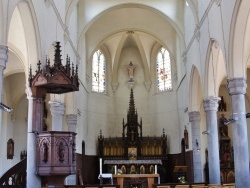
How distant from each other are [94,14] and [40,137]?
521 inches

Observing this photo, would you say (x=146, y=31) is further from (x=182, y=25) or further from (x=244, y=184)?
(x=244, y=184)

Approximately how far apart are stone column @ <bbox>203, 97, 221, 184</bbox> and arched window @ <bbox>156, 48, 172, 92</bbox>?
10896 mm

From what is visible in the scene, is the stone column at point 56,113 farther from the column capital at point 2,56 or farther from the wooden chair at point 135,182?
the column capital at point 2,56

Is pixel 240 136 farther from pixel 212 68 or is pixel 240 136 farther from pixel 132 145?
pixel 132 145

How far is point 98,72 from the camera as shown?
1126 inches

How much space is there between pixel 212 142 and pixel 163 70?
12827 mm

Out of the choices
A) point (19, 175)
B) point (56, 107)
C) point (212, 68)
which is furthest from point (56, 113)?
point (212, 68)

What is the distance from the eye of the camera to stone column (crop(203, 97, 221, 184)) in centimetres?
1638

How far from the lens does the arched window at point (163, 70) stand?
93.0 ft

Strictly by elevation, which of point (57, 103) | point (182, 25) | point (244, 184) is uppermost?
point (182, 25)

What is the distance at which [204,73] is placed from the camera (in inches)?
681

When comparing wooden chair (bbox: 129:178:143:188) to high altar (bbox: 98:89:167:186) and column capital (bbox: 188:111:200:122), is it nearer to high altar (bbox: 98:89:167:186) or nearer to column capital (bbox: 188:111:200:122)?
high altar (bbox: 98:89:167:186)

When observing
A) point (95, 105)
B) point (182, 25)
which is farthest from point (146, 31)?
point (95, 105)

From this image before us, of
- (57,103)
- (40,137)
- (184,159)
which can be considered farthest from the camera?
(184,159)
